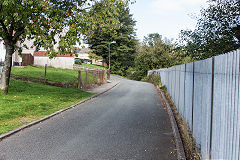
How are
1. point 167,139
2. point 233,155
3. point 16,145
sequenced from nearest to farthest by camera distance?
point 233,155, point 16,145, point 167,139

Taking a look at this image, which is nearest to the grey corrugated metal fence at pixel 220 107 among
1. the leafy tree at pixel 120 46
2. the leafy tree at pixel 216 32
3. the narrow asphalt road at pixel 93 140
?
the narrow asphalt road at pixel 93 140

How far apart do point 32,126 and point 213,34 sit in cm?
809

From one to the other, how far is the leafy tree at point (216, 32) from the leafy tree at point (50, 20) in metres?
4.74

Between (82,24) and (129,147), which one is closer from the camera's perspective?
(129,147)

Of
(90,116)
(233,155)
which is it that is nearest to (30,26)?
(90,116)

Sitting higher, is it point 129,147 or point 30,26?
point 30,26

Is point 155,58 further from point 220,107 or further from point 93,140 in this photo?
point 220,107

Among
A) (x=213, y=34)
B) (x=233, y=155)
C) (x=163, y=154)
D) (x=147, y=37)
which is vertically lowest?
(x=163, y=154)

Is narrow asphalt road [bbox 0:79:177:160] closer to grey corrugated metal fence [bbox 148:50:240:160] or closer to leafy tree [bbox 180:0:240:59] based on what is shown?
grey corrugated metal fence [bbox 148:50:240:160]

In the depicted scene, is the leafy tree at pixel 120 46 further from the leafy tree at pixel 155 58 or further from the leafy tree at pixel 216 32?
the leafy tree at pixel 216 32

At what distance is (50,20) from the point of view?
1130 cm

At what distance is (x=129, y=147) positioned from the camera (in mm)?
5535

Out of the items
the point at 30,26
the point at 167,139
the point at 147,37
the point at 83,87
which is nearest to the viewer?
the point at 167,139

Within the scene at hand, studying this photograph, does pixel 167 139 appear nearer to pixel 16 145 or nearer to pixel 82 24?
pixel 16 145
